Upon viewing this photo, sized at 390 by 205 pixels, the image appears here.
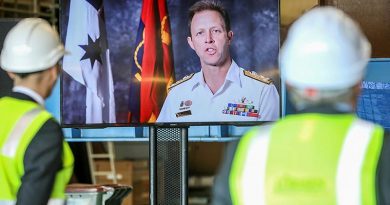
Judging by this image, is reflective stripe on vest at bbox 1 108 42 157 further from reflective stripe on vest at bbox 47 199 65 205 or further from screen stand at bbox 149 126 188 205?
screen stand at bbox 149 126 188 205

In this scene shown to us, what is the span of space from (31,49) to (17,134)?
0.35 metres

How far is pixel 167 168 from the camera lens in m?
5.09

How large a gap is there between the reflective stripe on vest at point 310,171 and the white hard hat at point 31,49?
1142 millimetres

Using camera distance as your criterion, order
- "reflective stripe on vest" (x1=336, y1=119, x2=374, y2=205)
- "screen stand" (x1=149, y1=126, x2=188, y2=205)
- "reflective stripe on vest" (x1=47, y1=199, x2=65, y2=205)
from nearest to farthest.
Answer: "reflective stripe on vest" (x1=336, y1=119, x2=374, y2=205), "reflective stripe on vest" (x1=47, y1=199, x2=65, y2=205), "screen stand" (x1=149, y1=126, x2=188, y2=205)

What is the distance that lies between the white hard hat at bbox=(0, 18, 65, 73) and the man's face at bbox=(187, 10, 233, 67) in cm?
203

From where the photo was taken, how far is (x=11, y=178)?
301cm

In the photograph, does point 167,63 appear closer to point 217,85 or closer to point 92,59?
point 217,85

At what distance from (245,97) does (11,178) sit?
243 centimetres

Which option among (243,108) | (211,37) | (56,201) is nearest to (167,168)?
(243,108)

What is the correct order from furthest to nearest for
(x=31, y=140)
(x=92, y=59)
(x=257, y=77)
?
(x=92, y=59) → (x=257, y=77) → (x=31, y=140)

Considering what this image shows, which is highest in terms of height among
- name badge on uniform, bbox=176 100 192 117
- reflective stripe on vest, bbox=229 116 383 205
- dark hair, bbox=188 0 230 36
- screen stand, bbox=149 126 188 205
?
dark hair, bbox=188 0 230 36

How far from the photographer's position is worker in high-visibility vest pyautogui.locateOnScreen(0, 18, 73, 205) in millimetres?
2947

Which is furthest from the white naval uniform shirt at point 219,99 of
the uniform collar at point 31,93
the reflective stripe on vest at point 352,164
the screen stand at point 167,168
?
the reflective stripe on vest at point 352,164

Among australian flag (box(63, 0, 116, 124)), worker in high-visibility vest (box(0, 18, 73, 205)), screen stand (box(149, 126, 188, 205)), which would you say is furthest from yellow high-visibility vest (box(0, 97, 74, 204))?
australian flag (box(63, 0, 116, 124))
